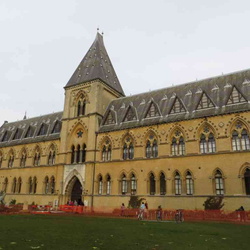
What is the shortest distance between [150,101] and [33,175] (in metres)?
21.8

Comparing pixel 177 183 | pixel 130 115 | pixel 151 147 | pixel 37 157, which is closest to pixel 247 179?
pixel 177 183

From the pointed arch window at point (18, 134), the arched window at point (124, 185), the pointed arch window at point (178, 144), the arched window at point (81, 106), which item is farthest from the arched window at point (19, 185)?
the pointed arch window at point (178, 144)

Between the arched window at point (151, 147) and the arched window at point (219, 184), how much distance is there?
7191 mm

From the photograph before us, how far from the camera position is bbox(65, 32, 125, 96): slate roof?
39594 mm

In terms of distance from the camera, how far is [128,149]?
32562 millimetres

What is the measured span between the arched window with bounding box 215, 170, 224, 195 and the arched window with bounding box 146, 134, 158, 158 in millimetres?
7191

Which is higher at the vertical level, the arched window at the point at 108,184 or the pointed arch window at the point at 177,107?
the pointed arch window at the point at 177,107

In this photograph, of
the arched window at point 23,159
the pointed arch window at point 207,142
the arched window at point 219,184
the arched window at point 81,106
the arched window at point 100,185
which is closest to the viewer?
the arched window at point 219,184

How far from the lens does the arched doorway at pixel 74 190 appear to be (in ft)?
115

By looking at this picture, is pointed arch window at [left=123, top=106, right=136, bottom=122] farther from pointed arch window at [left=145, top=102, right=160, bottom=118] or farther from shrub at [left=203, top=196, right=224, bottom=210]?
shrub at [left=203, top=196, right=224, bottom=210]

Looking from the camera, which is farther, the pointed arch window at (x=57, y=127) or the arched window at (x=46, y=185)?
the pointed arch window at (x=57, y=127)

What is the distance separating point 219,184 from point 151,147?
866 cm

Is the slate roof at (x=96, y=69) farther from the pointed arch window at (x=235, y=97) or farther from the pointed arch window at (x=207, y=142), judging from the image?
the pointed arch window at (x=235, y=97)

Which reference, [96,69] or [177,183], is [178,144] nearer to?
[177,183]
